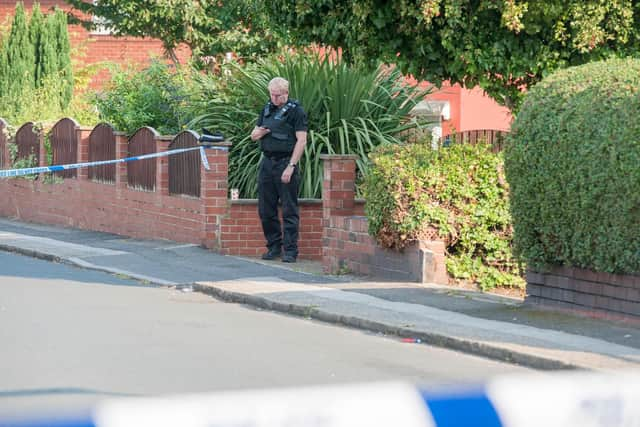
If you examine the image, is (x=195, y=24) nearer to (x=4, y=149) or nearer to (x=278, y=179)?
A: (x=4, y=149)

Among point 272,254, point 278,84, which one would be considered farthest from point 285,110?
point 272,254

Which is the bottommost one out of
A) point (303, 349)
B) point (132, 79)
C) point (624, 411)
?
point (303, 349)

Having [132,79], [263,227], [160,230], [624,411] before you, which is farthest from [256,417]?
[132,79]

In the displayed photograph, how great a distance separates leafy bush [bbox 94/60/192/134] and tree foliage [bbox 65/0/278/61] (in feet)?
18.2

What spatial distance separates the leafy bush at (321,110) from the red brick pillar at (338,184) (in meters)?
2.16

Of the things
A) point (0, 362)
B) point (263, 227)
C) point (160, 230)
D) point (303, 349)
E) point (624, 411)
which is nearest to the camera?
point (624, 411)

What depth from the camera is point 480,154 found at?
42.1 ft

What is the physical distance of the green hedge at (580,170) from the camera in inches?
360

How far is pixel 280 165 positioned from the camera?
48.8ft

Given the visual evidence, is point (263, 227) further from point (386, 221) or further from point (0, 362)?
point (0, 362)

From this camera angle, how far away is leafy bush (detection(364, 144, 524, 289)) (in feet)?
40.8

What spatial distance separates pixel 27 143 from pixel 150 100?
4.59 meters

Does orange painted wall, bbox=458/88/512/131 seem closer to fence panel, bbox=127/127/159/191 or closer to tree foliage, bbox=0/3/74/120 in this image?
tree foliage, bbox=0/3/74/120

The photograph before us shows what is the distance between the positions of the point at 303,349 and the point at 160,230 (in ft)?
31.4
